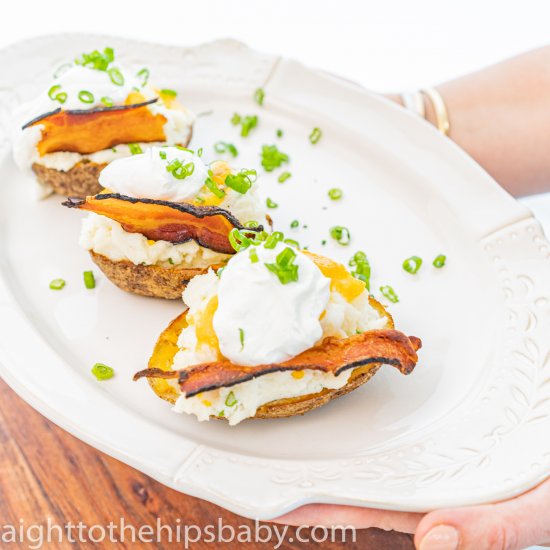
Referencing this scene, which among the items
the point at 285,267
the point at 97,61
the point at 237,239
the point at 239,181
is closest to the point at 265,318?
the point at 285,267

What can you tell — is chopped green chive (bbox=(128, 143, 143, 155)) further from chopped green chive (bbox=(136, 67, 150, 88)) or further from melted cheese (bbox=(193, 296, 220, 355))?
melted cheese (bbox=(193, 296, 220, 355))

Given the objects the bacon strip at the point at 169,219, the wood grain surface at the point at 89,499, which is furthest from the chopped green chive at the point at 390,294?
the wood grain surface at the point at 89,499

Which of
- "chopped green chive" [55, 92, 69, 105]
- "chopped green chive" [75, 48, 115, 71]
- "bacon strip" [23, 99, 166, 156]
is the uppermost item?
"chopped green chive" [75, 48, 115, 71]

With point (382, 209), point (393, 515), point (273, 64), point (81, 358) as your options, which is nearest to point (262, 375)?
point (393, 515)

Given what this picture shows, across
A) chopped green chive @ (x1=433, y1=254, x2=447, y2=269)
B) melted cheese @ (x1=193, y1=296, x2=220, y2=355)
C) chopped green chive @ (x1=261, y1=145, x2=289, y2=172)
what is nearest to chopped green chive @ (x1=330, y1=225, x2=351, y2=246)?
chopped green chive @ (x1=433, y1=254, x2=447, y2=269)

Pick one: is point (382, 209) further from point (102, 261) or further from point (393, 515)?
point (393, 515)

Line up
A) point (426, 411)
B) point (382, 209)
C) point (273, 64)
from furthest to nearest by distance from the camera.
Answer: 1. point (273, 64)
2. point (382, 209)
3. point (426, 411)
